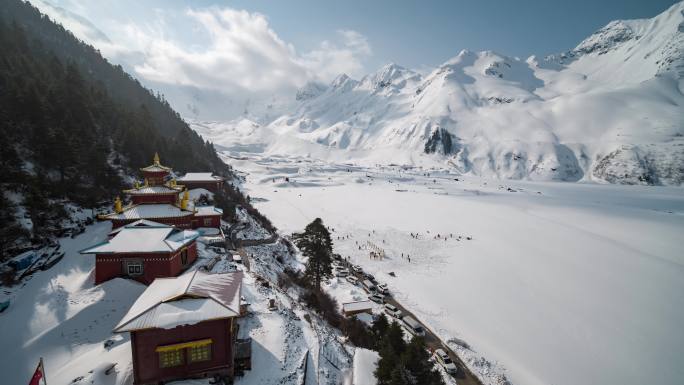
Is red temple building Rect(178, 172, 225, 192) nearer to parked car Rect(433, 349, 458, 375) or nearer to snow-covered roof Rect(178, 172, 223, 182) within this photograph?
snow-covered roof Rect(178, 172, 223, 182)

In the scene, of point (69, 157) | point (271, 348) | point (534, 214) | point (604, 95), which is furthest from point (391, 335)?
point (604, 95)

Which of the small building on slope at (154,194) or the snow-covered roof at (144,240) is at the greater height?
the small building on slope at (154,194)

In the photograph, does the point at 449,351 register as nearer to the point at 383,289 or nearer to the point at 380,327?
the point at 380,327

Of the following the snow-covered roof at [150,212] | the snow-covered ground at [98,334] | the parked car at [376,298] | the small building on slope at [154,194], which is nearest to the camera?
the snow-covered ground at [98,334]

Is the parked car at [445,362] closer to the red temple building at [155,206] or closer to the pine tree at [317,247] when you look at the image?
the pine tree at [317,247]

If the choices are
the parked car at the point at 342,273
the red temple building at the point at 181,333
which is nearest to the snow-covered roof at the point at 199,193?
the parked car at the point at 342,273

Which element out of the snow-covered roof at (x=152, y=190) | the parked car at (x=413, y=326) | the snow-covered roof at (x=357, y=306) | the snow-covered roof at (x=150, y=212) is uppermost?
the snow-covered roof at (x=152, y=190)

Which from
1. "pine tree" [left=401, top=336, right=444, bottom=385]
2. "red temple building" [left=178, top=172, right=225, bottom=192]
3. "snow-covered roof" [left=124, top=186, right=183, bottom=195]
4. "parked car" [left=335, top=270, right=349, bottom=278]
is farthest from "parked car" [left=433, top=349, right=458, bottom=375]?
"red temple building" [left=178, top=172, right=225, bottom=192]

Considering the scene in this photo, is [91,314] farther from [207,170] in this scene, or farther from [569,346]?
[207,170]
